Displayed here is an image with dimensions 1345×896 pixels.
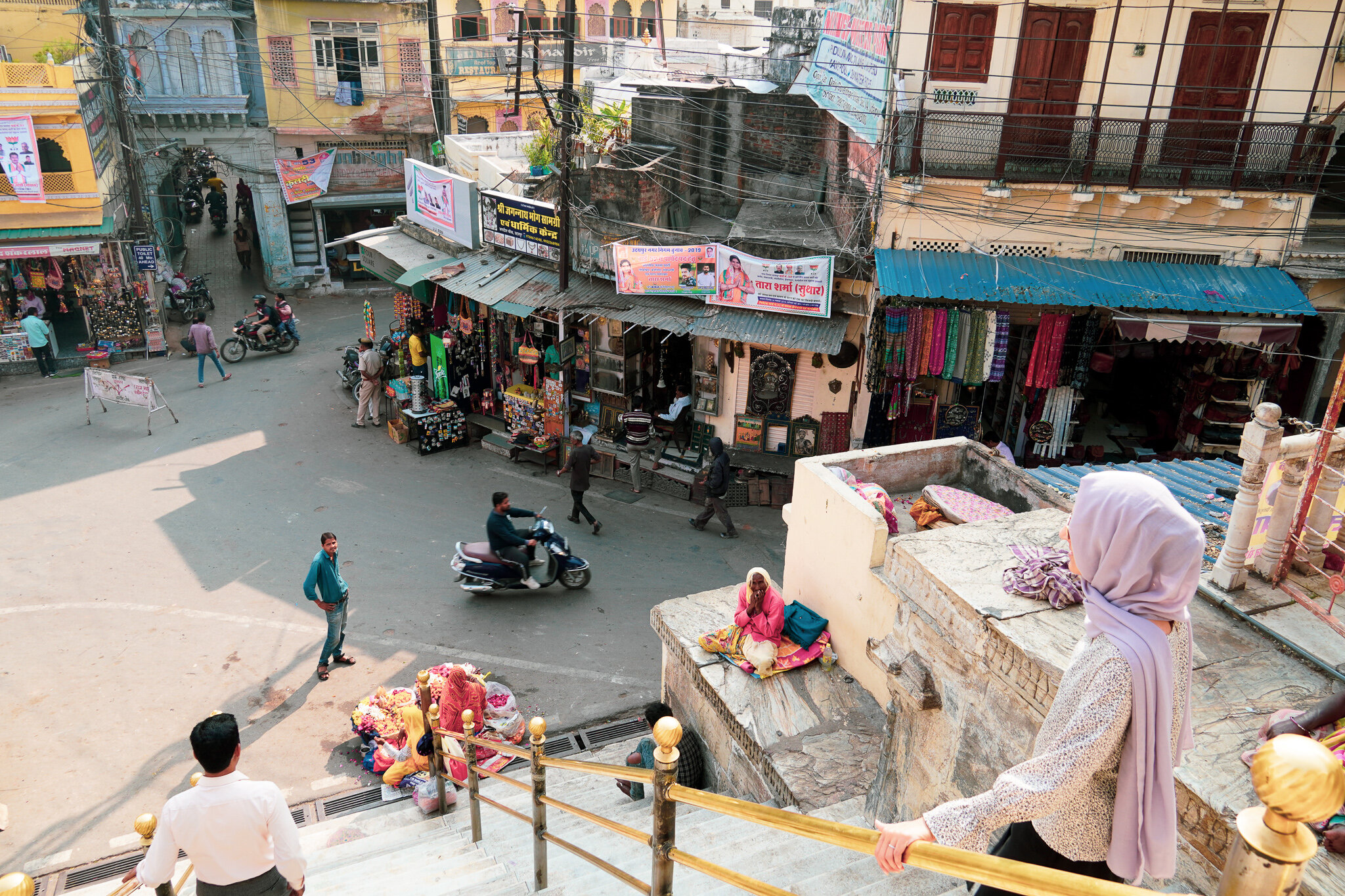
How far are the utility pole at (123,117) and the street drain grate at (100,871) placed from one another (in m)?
17.8

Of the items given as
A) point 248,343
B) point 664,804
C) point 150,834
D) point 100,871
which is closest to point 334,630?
point 100,871

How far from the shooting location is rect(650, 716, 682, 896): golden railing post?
3.11 meters

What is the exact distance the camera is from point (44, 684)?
9.09m

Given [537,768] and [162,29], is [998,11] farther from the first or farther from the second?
[162,29]

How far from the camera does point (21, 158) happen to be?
17703mm

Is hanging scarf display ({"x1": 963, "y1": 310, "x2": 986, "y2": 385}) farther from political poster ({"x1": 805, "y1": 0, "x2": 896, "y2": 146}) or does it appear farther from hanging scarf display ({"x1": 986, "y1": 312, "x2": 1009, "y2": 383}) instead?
political poster ({"x1": 805, "y1": 0, "x2": 896, "y2": 146})

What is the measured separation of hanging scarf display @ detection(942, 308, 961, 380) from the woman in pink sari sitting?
20.1 ft

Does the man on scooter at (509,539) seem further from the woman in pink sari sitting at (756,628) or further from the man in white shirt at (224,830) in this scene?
the man in white shirt at (224,830)

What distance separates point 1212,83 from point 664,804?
43.0 feet

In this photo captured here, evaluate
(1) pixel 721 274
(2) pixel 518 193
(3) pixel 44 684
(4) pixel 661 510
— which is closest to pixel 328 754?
(3) pixel 44 684

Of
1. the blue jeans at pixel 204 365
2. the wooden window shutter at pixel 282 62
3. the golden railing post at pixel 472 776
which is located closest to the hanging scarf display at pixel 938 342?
the golden railing post at pixel 472 776

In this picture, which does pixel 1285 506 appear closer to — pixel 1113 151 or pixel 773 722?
pixel 773 722

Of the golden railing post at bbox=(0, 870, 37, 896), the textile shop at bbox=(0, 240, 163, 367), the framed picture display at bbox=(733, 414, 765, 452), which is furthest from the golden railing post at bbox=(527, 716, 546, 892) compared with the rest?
the textile shop at bbox=(0, 240, 163, 367)

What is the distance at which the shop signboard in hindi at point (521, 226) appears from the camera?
1444cm
